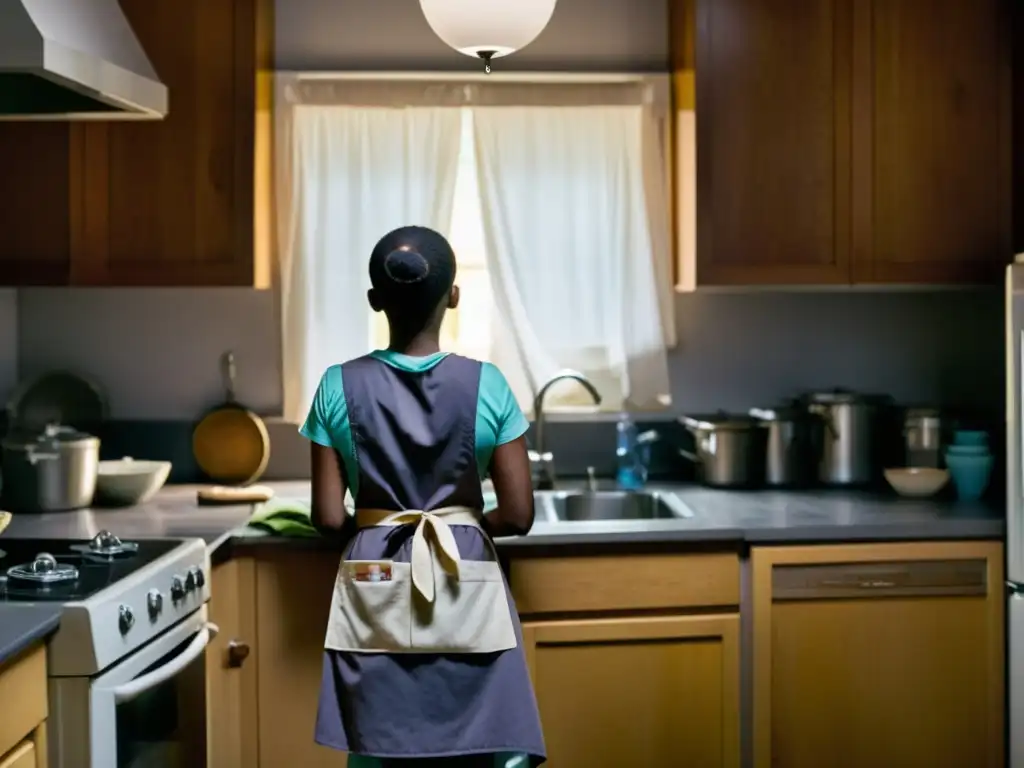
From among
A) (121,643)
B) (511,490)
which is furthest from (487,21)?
(121,643)

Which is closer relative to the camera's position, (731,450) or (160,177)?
(160,177)

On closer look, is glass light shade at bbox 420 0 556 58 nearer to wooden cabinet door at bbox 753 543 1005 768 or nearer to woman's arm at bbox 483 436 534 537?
woman's arm at bbox 483 436 534 537

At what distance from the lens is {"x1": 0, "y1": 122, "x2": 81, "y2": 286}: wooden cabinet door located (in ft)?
10.3

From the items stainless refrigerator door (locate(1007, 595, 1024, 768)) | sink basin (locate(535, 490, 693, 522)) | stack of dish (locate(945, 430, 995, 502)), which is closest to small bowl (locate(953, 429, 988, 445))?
stack of dish (locate(945, 430, 995, 502))

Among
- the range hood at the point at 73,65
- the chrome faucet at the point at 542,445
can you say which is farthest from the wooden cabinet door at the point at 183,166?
the chrome faucet at the point at 542,445

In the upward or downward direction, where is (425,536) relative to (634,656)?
upward

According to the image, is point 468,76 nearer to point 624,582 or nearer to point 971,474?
point 624,582

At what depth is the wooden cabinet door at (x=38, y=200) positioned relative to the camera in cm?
315

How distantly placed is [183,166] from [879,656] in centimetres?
200

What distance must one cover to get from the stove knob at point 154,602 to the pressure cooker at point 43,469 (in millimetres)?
837

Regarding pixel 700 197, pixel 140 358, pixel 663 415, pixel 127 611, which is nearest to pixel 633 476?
pixel 663 415

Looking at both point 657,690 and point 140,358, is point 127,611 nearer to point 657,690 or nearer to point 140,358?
point 657,690

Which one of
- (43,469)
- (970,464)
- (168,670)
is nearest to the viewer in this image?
(168,670)

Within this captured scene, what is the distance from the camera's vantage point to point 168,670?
7.26 ft
